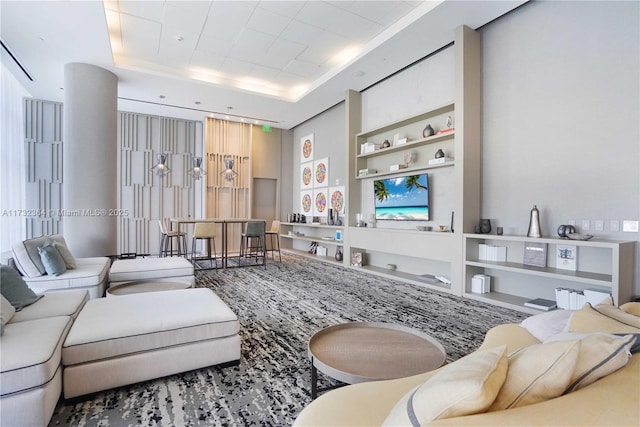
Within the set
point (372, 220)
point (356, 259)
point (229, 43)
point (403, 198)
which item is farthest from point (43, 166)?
point (403, 198)

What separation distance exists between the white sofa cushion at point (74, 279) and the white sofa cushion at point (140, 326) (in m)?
1.21

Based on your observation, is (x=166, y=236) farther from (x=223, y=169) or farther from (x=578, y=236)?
(x=578, y=236)

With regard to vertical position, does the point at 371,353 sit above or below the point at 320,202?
below

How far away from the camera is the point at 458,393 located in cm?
67

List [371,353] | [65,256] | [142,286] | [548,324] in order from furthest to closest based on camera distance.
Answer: [65,256]
[142,286]
[371,353]
[548,324]

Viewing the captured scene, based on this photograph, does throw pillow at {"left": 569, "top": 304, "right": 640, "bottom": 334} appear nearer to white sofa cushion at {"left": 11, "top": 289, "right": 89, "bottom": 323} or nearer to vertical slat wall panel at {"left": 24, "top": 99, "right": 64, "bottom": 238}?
white sofa cushion at {"left": 11, "top": 289, "right": 89, "bottom": 323}

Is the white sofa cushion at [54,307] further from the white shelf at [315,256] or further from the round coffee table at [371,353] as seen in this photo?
the white shelf at [315,256]

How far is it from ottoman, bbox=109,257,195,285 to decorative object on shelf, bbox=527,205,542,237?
4.15 m

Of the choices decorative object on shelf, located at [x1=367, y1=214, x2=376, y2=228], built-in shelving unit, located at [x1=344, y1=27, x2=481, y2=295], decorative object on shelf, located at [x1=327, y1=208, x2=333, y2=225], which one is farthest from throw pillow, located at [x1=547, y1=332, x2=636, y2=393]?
decorative object on shelf, located at [x1=327, y1=208, x2=333, y2=225]

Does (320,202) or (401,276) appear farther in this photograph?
(320,202)

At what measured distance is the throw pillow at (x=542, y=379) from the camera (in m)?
0.70

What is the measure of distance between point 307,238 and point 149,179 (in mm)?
4293

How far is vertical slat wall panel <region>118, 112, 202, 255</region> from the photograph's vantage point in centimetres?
757

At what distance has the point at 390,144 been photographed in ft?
18.5
